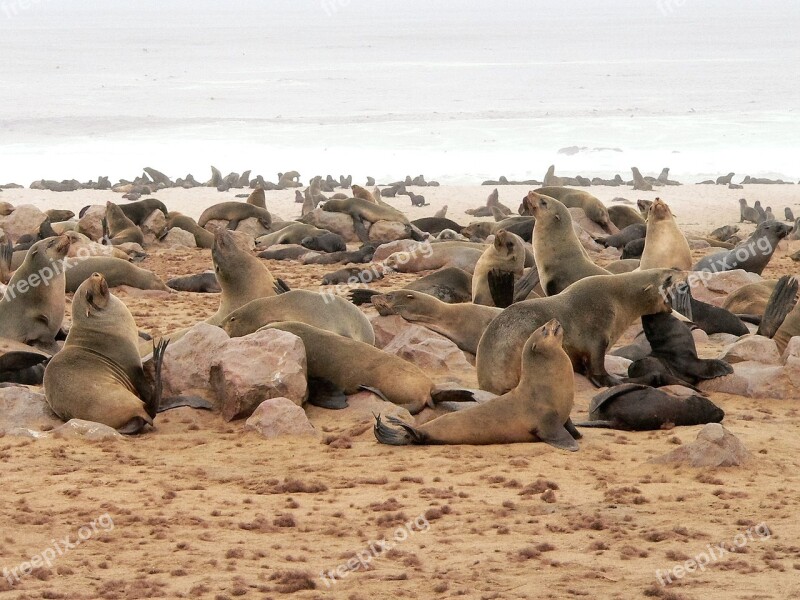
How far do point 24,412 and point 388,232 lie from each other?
7.52 m

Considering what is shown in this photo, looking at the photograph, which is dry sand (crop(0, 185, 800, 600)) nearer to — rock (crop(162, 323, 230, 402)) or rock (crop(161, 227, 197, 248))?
rock (crop(162, 323, 230, 402))

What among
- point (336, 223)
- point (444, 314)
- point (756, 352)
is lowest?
point (756, 352)

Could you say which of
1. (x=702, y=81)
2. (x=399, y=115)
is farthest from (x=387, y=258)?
(x=702, y=81)

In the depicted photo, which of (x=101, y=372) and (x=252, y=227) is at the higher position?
(x=252, y=227)

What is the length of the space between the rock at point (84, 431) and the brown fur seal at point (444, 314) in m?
2.33

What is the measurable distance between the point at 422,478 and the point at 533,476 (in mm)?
454

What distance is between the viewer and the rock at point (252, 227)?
538 inches

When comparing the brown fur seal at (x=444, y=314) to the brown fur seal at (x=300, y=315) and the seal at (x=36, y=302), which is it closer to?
the brown fur seal at (x=300, y=315)

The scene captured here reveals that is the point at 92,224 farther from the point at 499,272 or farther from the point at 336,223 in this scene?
the point at 499,272

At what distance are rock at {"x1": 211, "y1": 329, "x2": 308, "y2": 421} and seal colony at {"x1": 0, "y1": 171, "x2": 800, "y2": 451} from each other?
0.12 feet

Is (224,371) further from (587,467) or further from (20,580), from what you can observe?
(20,580)

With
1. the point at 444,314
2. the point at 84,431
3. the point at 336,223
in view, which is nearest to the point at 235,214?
the point at 336,223

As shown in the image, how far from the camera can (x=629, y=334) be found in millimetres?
7449

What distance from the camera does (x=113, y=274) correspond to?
9.44m
